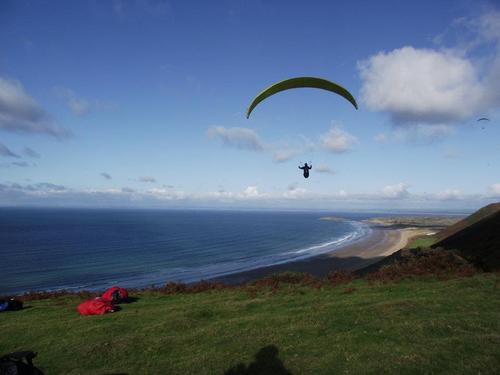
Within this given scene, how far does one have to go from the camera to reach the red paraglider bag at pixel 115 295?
842 inches

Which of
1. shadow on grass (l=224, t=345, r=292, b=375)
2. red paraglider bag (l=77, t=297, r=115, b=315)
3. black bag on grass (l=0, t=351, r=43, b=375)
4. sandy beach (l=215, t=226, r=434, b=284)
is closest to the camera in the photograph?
black bag on grass (l=0, t=351, r=43, b=375)

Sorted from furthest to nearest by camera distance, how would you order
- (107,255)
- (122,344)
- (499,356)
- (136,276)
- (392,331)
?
(107,255), (136,276), (122,344), (392,331), (499,356)

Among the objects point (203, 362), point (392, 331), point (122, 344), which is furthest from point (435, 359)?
point (122, 344)

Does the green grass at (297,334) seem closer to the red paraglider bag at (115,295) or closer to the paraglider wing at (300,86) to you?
the red paraglider bag at (115,295)

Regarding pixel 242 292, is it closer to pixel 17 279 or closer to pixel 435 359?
pixel 435 359

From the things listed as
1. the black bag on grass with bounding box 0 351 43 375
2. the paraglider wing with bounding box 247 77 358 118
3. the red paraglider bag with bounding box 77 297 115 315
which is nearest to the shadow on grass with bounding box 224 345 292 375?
the black bag on grass with bounding box 0 351 43 375

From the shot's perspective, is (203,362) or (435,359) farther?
(203,362)

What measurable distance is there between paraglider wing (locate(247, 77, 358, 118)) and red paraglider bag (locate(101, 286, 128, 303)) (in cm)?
1338

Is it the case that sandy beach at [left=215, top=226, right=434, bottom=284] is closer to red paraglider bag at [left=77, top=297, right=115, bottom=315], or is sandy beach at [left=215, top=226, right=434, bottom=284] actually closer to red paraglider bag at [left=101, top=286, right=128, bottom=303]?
red paraglider bag at [left=101, top=286, right=128, bottom=303]

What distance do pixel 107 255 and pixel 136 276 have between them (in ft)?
83.8

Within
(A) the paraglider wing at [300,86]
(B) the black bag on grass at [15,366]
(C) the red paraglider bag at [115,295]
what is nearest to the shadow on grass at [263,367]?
(B) the black bag on grass at [15,366]

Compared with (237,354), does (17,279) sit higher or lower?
lower

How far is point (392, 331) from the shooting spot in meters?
12.5

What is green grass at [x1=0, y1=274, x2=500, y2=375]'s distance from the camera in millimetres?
10539
